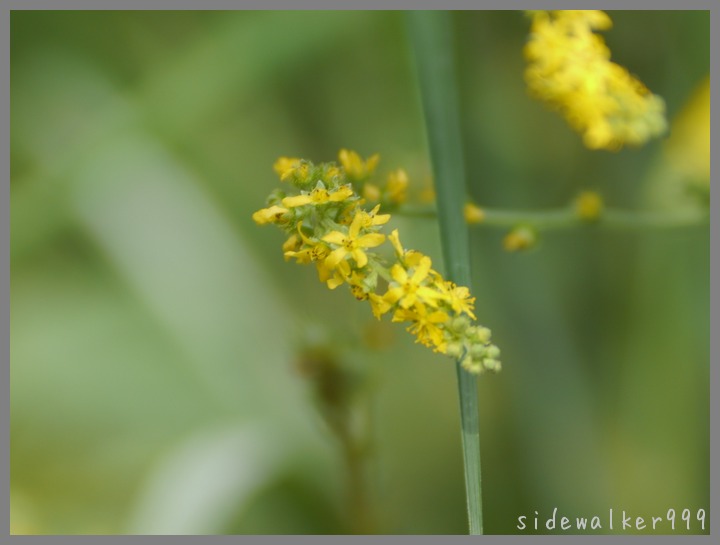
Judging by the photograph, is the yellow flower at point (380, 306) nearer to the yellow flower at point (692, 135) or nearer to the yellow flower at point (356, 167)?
the yellow flower at point (356, 167)

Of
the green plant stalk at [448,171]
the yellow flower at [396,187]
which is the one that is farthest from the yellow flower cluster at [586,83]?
the yellow flower at [396,187]

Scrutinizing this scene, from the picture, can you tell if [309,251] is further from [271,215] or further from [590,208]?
[590,208]

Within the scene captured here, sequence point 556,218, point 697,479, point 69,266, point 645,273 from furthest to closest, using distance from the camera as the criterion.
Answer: point 69,266 < point 645,273 < point 697,479 < point 556,218

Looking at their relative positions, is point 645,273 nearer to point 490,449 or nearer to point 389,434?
point 490,449

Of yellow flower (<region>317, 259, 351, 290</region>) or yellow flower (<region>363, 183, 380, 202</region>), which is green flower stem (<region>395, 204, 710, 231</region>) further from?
yellow flower (<region>317, 259, 351, 290</region>)

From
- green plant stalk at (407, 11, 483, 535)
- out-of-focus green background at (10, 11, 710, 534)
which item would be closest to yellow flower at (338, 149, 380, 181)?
green plant stalk at (407, 11, 483, 535)

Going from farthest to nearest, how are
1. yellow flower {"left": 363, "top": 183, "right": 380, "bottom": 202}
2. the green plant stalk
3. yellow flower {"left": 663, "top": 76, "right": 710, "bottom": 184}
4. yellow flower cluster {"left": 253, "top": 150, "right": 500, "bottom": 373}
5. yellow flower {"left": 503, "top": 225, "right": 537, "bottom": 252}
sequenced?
yellow flower {"left": 663, "top": 76, "right": 710, "bottom": 184}, yellow flower {"left": 503, "top": 225, "right": 537, "bottom": 252}, yellow flower {"left": 363, "top": 183, "right": 380, "bottom": 202}, yellow flower cluster {"left": 253, "top": 150, "right": 500, "bottom": 373}, the green plant stalk

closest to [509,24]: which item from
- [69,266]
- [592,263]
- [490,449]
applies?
[592,263]
